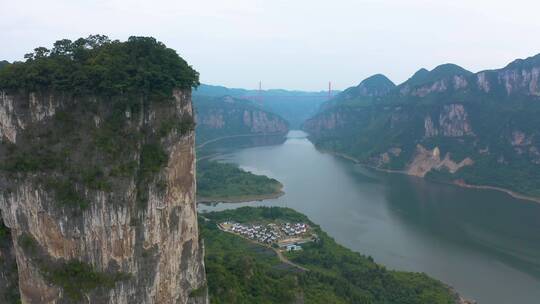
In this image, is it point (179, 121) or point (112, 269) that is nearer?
point (112, 269)

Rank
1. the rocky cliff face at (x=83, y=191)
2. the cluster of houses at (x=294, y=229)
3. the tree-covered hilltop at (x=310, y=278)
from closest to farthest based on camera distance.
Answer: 1. the rocky cliff face at (x=83, y=191)
2. the tree-covered hilltop at (x=310, y=278)
3. the cluster of houses at (x=294, y=229)

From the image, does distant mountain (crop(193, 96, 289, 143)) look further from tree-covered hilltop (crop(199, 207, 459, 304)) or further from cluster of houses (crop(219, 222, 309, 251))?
tree-covered hilltop (crop(199, 207, 459, 304))

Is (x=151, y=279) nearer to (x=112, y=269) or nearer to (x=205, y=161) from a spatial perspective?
(x=112, y=269)

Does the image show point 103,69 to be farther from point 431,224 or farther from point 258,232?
point 431,224

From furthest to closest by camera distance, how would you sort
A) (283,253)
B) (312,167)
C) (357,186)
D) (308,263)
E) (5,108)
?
(312,167) < (357,186) < (283,253) < (308,263) < (5,108)

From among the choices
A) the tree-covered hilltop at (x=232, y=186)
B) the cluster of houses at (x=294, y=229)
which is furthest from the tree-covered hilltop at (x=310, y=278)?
the tree-covered hilltop at (x=232, y=186)

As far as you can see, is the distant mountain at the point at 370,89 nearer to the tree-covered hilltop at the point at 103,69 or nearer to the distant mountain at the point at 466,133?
the distant mountain at the point at 466,133

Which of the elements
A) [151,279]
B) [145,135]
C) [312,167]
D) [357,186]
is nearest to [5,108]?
[145,135]
